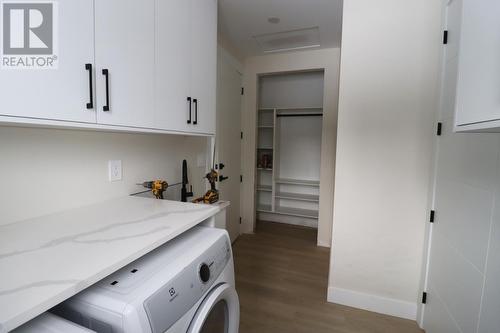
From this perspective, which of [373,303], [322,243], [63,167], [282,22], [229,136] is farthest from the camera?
[322,243]

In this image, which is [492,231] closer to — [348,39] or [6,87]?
[348,39]

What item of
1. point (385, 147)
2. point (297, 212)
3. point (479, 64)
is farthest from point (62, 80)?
point (297, 212)

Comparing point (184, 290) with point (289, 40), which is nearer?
point (184, 290)

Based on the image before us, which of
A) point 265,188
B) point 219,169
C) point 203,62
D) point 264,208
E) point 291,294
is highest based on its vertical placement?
point 203,62

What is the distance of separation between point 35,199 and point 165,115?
0.69 meters

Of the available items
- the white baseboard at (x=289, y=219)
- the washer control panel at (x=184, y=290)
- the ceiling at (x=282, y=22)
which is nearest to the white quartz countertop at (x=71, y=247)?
the washer control panel at (x=184, y=290)

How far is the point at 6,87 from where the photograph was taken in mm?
671

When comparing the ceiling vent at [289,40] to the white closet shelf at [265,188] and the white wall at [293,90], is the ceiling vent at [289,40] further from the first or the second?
the white closet shelf at [265,188]

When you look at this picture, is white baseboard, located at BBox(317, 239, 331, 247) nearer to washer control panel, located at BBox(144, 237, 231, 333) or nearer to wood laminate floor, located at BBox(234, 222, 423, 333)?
wood laminate floor, located at BBox(234, 222, 423, 333)

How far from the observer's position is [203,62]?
1659 millimetres

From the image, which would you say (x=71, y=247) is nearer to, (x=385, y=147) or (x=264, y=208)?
(x=385, y=147)

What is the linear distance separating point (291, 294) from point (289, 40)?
2518mm

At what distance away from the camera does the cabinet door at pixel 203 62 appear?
1551mm

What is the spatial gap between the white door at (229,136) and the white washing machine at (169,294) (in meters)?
1.56
